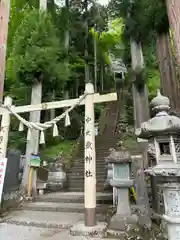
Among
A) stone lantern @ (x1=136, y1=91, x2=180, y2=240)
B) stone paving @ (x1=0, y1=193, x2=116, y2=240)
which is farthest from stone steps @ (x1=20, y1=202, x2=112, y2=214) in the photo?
stone lantern @ (x1=136, y1=91, x2=180, y2=240)

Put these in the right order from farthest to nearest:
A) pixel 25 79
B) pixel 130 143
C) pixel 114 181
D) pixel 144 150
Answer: pixel 130 143, pixel 25 79, pixel 144 150, pixel 114 181

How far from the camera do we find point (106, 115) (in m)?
16.6

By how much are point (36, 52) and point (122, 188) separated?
272 inches

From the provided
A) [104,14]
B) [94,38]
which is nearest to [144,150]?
[94,38]

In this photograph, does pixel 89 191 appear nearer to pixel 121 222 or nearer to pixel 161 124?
pixel 121 222

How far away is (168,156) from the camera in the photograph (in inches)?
113

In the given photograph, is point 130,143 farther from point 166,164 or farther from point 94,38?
point 94,38

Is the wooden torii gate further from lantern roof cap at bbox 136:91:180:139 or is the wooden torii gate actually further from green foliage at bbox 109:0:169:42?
green foliage at bbox 109:0:169:42

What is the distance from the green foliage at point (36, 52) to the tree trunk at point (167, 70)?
15.5 feet

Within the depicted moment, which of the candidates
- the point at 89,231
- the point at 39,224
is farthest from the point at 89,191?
the point at 39,224

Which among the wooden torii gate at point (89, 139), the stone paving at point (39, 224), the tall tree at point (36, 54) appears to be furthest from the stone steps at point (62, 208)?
the tall tree at point (36, 54)

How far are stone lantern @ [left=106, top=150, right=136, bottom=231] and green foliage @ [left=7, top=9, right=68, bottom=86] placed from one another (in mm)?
5702

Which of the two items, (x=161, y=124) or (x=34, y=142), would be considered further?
(x=34, y=142)

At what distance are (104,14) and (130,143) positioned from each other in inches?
623
